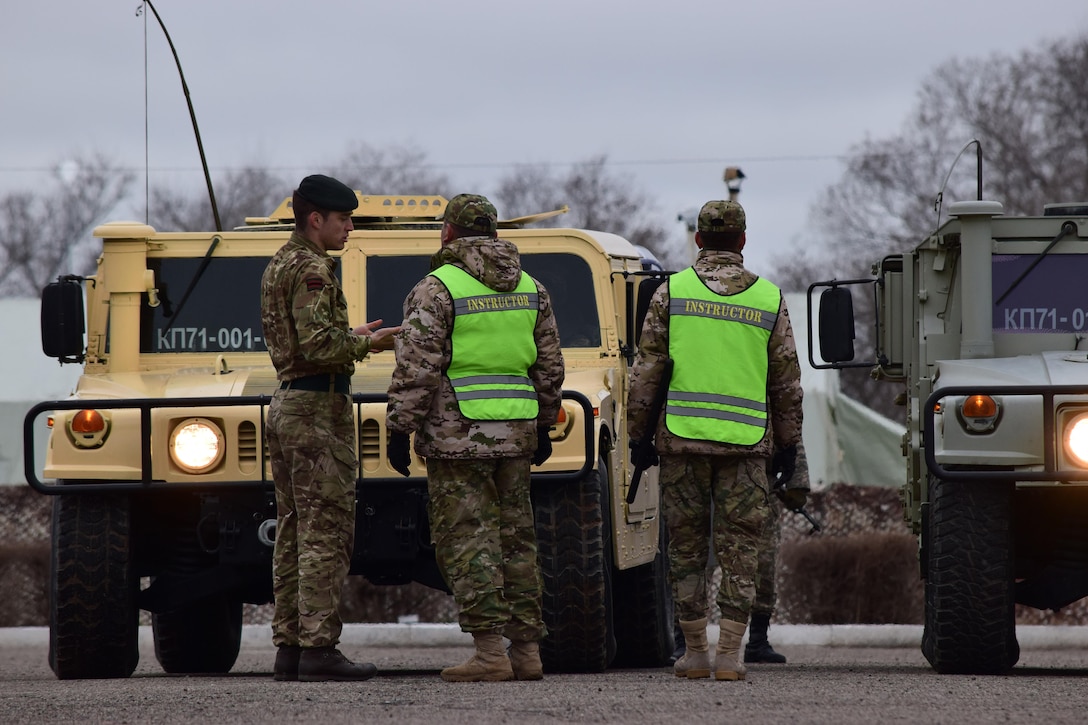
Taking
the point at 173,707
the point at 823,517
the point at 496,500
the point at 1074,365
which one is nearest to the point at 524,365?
the point at 496,500

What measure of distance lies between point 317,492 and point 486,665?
0.87 meters

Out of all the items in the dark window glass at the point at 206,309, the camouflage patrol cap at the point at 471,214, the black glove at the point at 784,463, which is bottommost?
the black glove at the point at 784,463

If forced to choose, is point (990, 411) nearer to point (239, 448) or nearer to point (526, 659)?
point (526, 659)

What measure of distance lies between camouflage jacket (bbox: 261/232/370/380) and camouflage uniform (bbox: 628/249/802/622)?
3.70 ft

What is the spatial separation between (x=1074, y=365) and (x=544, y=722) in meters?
3.56

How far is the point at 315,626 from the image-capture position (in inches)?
281

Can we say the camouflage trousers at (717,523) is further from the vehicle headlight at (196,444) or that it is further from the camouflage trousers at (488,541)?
the vehicle headlight at (196,444)

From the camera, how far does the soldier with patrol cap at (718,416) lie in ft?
24.5

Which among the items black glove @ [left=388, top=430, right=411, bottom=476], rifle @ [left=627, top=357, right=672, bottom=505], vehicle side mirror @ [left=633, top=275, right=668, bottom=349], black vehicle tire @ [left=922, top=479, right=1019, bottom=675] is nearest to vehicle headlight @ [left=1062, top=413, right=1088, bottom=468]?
black vehicle tire @ [left=922, top=479, right=1019, bottom=675]

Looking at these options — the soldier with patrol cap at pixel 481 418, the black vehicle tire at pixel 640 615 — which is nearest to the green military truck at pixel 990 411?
the black vehicle tire at pixel 640 615

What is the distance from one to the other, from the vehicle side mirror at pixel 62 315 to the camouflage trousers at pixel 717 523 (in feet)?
9.13

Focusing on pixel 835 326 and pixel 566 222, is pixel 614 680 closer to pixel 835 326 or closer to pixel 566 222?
pixel 835 326

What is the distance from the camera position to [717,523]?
756 cm

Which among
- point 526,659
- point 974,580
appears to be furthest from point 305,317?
point 974,580
